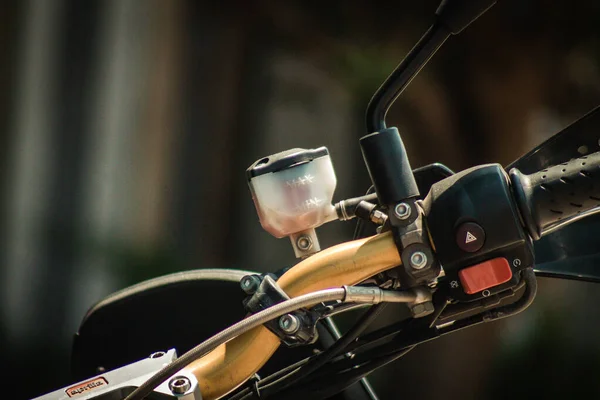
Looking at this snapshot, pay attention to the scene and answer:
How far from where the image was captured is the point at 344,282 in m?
0.58

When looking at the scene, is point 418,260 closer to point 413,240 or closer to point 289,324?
point 413,240

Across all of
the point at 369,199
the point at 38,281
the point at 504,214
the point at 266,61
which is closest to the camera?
the point at 504,214

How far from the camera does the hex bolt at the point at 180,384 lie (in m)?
0.59

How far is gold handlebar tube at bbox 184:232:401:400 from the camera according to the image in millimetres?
572

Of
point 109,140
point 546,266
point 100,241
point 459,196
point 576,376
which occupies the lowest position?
point 576,376

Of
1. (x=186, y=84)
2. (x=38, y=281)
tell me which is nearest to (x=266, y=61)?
(x=186, y=84)

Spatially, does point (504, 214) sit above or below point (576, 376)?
above

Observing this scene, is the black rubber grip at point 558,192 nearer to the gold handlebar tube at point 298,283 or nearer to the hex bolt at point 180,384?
the gold handlebar tube at point 298,283

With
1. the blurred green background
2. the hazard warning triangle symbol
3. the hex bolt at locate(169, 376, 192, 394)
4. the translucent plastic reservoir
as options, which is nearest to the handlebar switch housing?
the hazard warning triangle symbol

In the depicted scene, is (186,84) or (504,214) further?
(186,84)

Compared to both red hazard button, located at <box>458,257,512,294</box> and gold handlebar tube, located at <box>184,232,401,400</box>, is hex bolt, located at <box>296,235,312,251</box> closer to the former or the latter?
gold handlebar tube, located at <box>184,232,401,400</box>

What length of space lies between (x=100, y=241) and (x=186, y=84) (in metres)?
0.35

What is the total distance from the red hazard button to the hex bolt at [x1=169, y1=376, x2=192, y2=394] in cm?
26

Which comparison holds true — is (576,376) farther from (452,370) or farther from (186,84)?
(186,84)
